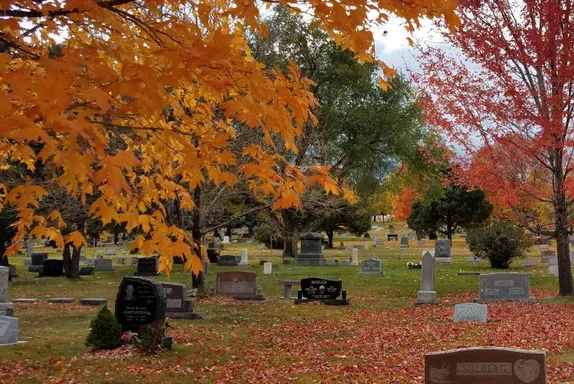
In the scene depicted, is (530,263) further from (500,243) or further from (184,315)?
(184,315)

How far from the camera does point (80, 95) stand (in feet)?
13.1

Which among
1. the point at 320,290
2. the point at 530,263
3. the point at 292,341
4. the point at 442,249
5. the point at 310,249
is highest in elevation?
the point at 442,249

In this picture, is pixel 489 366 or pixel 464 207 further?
pixel 464 207

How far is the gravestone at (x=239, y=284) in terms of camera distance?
73.1 feet

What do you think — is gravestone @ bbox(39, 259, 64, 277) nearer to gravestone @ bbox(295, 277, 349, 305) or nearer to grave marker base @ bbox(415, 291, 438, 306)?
gravestone @ bbox(295, 277, 349, 305)

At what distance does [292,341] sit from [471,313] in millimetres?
4841

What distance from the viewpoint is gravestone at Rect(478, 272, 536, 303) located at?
19547mm

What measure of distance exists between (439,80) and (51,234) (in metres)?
16.1

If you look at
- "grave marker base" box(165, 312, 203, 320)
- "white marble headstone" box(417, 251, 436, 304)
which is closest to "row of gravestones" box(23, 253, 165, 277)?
"white marble headstone" box(417, 251, 436, 304)

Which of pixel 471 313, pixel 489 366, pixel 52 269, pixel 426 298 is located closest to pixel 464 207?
pixel 52 269

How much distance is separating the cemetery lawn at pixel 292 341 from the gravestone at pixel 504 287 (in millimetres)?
750

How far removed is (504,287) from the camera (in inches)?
775

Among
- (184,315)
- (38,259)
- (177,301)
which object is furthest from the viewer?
(38,259)

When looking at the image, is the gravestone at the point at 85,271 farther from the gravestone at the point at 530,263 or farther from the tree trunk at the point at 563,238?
the gravestone at the point at 530,263
